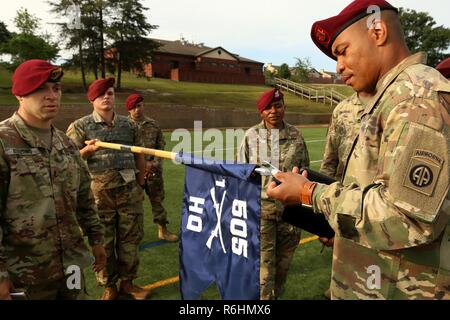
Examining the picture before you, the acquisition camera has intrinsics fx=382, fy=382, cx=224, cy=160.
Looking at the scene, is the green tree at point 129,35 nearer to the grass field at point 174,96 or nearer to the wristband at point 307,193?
the grass field at point 174,96

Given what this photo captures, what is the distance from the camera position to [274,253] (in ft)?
12.7

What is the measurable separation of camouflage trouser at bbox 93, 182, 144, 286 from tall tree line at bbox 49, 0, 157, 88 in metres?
36.2

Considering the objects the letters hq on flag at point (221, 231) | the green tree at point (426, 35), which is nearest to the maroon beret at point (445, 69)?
the letters hq on flag at point (221, 231)

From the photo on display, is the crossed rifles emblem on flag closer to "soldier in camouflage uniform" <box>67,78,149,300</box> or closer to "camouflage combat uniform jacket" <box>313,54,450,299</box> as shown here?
"camouflage combat uniform jacket" <box>313,54,450,299</box>

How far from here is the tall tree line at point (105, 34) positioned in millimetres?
37841

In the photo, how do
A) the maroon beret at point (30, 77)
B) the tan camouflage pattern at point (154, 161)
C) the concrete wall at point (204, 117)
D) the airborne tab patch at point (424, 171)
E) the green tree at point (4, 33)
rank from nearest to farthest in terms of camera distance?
the airborne tab patch at point (424, 171)
the maroon beret at point (30, 77)
the tan camouflage pattern at point (154, 161)
the concrete wall at point (204, 117)
the green tree at point (4, 33)

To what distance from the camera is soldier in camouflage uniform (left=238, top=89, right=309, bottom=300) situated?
3834 mm

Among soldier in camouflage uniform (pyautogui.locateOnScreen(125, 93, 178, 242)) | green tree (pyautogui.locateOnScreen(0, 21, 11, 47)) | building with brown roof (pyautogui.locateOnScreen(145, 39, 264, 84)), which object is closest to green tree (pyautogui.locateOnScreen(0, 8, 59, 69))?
green tree (pyautogui.locateOnScreen(0, 21, 11, 47))

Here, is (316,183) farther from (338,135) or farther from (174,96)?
(174,96)

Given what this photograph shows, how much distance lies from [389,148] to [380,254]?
1.80ft

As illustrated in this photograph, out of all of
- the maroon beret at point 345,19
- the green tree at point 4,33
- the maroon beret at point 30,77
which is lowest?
the maroon beret at point 30,77
